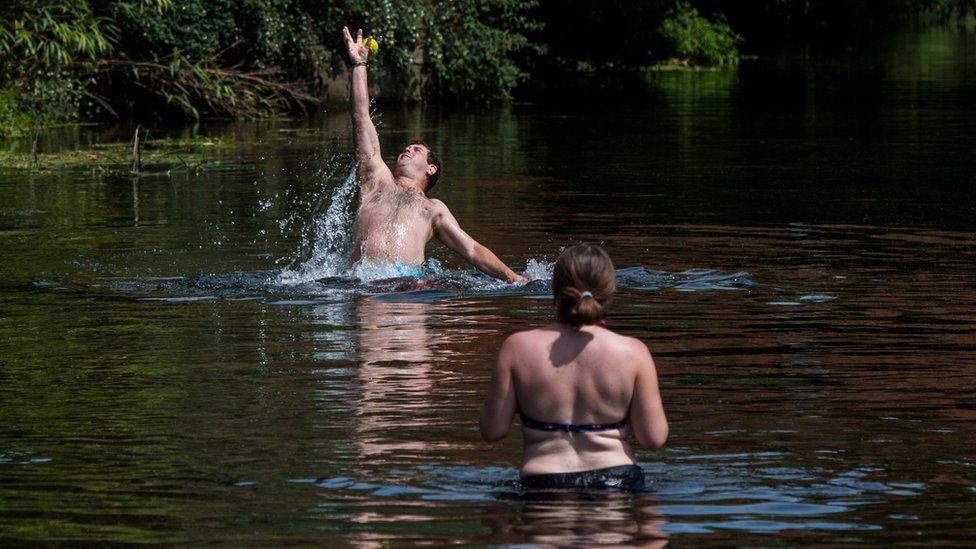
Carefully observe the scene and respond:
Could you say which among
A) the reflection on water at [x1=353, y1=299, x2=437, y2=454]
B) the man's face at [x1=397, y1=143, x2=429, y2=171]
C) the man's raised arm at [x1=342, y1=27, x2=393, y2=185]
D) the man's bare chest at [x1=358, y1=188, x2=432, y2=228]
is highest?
the man's raised arm at [x1=342, y1=27, x2=393, y2=185]

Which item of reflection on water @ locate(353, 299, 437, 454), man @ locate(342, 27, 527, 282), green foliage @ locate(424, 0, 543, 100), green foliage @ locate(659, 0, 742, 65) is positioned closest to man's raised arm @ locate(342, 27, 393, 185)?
man @ locate(342, 27, 527, 282)

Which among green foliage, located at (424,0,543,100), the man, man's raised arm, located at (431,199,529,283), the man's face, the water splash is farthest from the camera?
green foliage, located at (424,0,543,100)

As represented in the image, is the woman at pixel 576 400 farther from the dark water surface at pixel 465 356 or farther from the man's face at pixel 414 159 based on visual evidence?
the man's face at pixel 414 159

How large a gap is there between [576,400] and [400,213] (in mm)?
6423

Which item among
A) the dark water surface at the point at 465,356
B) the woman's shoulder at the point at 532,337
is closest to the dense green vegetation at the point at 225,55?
the dark water surface at the point at 465,356

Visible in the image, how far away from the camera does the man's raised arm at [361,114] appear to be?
1202 centimetres

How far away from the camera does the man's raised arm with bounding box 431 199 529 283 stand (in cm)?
1213

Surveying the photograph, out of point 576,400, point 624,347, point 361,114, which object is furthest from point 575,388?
point 361,114

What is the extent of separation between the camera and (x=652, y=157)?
23516 millimetres

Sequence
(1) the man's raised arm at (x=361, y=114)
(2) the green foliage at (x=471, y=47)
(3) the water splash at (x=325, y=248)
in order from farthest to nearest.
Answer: (2) the green foliage at (x=471, y=47), (3) the water splash at (x=325, y=248), (1) the man's raised arm at (x=361, y=114)

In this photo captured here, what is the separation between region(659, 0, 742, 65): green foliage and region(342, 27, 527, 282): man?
3764cm

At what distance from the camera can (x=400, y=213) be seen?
1252 centimetres

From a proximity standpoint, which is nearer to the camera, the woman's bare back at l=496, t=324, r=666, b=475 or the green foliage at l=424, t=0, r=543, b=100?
the woman's bare back at l=496, t=324, r=666, b=475

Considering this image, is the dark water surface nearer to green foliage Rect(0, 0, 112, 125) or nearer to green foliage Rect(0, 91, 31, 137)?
green foliage Rect(0, 0, 112, 125)
